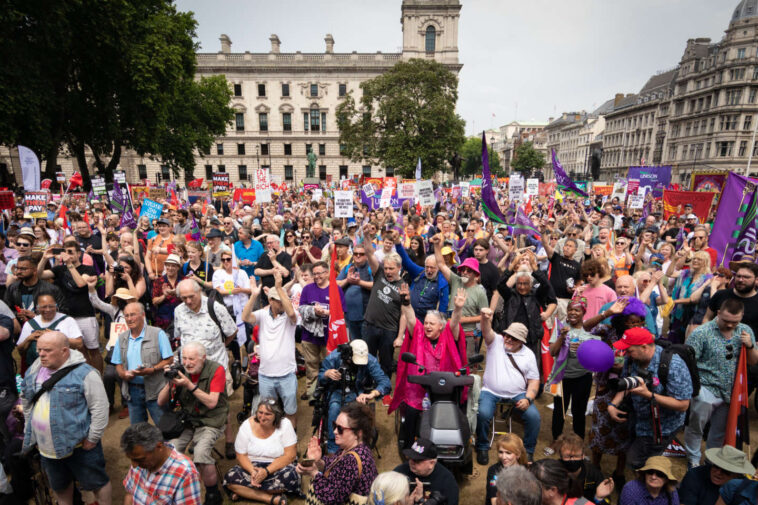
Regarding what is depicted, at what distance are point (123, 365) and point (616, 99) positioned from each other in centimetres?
9350

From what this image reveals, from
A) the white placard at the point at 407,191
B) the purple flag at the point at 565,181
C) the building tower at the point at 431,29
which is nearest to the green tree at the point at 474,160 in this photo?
the building tower at the point at 431,29

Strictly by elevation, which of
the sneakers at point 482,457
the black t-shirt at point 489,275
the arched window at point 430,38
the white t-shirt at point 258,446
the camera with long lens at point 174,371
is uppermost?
the arched window at point 430,38

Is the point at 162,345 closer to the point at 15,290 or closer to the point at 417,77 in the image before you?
the point at 15,290

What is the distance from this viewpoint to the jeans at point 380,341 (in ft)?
16.1

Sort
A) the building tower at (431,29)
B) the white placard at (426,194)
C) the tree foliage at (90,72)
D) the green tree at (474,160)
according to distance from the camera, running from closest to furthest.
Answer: the white placard at (426,194), the tree foliage at (90,72), the building tower at (431,29), the green tree at (474,160)

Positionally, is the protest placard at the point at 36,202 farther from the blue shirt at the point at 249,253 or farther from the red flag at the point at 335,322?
the red flag at the point at 335,322

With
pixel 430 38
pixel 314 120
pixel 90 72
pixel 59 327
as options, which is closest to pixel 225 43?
pixel 314 120

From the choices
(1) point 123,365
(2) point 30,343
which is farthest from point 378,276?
(2) point 30,343

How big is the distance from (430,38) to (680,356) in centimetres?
5753

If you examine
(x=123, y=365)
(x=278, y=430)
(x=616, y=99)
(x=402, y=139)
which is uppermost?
(x=616, y=99)

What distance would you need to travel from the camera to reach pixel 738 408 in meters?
3.46

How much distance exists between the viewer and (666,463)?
2.72 meters

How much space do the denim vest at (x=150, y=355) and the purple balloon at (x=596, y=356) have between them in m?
3.83

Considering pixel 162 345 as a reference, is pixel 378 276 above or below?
above
